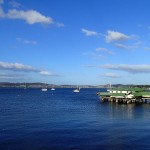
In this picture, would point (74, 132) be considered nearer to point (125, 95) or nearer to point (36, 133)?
point (36, 133)

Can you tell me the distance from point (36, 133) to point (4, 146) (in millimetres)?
10051

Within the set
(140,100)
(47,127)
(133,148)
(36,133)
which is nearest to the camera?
(133,148)

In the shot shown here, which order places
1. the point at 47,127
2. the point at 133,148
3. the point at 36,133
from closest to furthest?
the point at 133,148 → the point at 36,133 → the point at 47,127

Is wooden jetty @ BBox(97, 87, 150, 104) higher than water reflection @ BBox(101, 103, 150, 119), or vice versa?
wooden jetty @ BBox(97, 87, 150, 104)

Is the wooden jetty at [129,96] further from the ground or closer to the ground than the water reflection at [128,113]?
further from the ground

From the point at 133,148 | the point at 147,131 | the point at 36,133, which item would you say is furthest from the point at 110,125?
the point at 133,148

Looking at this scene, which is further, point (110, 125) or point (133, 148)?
point (110, 125)

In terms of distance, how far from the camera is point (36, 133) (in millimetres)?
52219

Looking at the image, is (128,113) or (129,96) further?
(129,96)

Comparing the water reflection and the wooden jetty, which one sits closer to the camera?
the water reflection

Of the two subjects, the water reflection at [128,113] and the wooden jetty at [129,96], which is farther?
the wooden jetty at [129,96]

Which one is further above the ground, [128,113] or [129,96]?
[129,96]

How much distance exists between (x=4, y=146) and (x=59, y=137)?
9039 millimetres

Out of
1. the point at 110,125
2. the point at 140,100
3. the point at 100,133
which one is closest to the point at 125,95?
the point at 140,100
